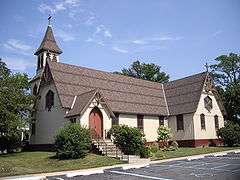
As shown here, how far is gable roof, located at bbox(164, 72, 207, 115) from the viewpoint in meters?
37.0

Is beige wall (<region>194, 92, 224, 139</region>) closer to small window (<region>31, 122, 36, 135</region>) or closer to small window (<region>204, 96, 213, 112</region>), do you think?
small window (<region>204, 96, 213, 112</region>)

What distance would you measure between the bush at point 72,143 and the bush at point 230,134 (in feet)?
60.6

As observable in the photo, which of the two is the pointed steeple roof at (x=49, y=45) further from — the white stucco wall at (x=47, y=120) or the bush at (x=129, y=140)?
the bush at (x=129, y=140)

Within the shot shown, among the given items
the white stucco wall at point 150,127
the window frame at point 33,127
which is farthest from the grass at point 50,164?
the white stucco wall at point 150,127

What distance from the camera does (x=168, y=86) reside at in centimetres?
4362

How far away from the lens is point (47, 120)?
32.4 metres

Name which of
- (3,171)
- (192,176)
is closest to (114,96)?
(3,171)

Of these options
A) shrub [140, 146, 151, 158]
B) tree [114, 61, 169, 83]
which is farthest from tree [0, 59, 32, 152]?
tree [114, 61, 169, 83]

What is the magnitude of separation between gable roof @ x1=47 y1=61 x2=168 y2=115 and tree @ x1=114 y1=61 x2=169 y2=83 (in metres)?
25.8

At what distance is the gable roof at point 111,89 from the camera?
31.3m

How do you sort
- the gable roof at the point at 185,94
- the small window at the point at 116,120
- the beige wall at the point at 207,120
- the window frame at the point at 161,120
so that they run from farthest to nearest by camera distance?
the window frame at the point at 161,120, the gable roof at the point at 185,94, the beige wall at the point at 207,120, the small window at the point at 116,120

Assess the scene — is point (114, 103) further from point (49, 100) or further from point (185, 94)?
point (185, 94)

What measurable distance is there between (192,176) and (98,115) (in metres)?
15.6

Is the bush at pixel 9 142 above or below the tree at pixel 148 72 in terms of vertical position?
below
